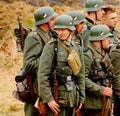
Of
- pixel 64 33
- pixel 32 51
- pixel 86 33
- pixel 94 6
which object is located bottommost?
pixel 32 51

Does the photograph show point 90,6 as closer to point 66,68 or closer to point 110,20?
point 110,20

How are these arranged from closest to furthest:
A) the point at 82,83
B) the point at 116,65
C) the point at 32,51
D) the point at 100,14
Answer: the point at 82,83
the point at 32,51
the point at 116,65
the point at 100,14

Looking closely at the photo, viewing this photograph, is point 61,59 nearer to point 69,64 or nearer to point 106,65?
point 69,64

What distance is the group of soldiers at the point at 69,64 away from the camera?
227 inches

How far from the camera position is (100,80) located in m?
6.35

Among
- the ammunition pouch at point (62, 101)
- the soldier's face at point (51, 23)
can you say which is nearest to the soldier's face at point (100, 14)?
the soldier's face at point (51, 23)

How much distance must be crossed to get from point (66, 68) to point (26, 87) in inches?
32.3

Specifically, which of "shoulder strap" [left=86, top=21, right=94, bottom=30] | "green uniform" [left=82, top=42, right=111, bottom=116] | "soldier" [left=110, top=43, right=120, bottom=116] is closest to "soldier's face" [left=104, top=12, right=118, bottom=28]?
"shoulder strap" [left=86, top=21, right=94, bottom=30]

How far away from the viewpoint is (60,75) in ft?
18.9

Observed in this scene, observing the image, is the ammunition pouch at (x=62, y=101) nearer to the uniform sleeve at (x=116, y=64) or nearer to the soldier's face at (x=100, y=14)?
the uniform sleeve at (x=116, y=64)

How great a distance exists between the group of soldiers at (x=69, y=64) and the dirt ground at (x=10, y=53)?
8.94ft

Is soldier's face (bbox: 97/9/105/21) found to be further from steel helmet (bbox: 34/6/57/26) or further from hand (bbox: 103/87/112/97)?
hand (bbox: 103/87/112/97)

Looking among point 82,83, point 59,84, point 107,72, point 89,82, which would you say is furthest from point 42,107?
point 107,72

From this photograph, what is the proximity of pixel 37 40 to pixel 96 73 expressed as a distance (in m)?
0.82
